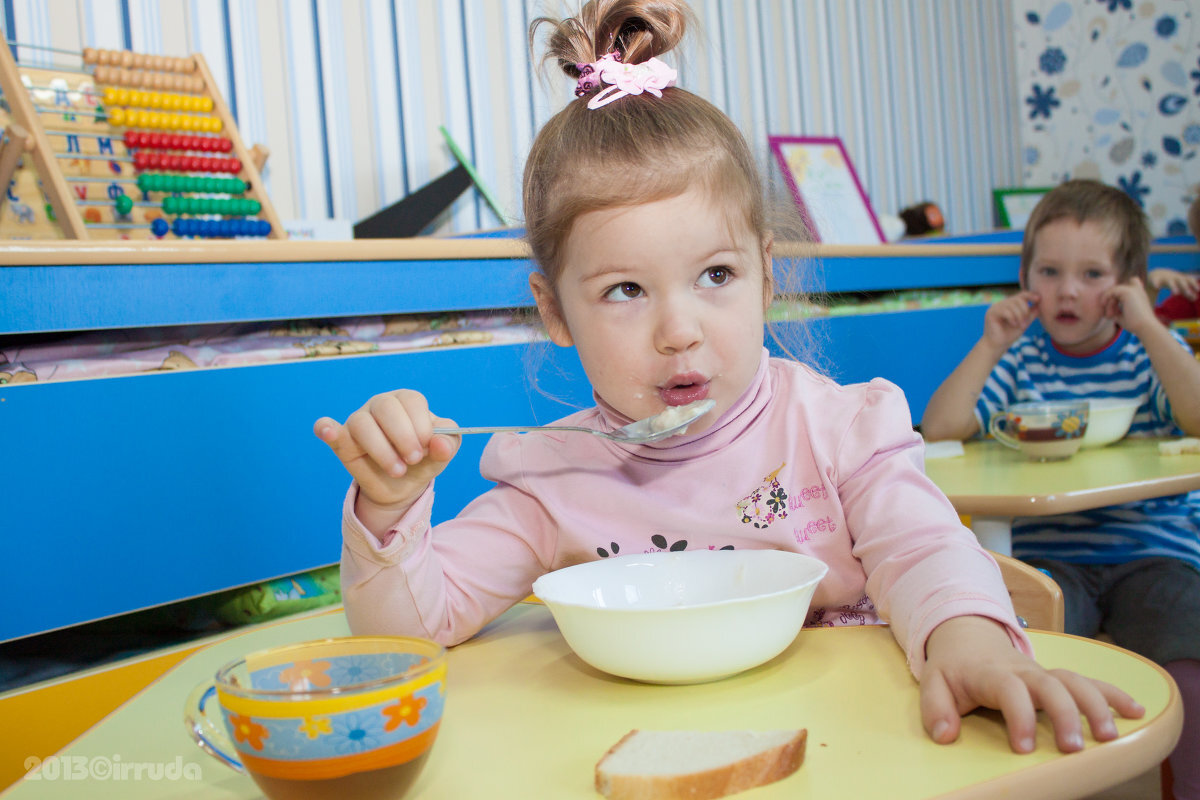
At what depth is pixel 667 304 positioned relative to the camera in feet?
2.65

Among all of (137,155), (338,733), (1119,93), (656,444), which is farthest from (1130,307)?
(1119,93)

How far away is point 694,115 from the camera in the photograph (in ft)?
2.96

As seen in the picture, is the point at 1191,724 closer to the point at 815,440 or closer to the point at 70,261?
the point at 815,440

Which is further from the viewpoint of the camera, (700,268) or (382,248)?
(382,248)

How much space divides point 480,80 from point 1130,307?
159 centimetres

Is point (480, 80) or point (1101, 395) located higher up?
point (480, 80)

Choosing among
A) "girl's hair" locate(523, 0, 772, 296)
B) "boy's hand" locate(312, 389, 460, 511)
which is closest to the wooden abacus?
"girl's hair" locate(523, 0, 772, 296)

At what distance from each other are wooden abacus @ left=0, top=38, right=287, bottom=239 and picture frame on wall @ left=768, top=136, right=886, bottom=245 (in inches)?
66.6

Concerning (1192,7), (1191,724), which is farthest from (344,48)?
(1192,7)

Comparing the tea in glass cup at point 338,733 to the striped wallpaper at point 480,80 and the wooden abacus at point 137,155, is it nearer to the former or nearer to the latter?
the striped wallpaper at point 480,80

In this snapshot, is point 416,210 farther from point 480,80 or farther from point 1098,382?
point 1098,382

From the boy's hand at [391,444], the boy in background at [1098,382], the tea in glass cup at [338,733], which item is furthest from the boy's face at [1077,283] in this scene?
the tea in glass cup at [338,733]

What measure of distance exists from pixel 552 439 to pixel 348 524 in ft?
0.94

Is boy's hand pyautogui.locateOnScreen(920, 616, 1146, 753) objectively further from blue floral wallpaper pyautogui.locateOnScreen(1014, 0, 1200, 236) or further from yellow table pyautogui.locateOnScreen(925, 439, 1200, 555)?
blue floral wallpaper pyautogui.locateOnScreen(1014, 0, 1200, 236)
